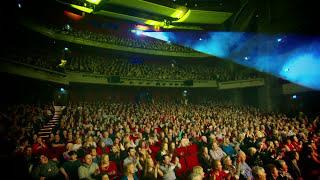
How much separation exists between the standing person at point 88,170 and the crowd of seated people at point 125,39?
18.7m

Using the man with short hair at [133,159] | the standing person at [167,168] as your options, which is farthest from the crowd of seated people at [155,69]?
the standing person at [167,168]

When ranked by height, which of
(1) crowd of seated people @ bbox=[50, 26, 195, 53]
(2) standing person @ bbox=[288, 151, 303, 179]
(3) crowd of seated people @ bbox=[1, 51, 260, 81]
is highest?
(1) crowd of seated people @ bbox=[50, 26, 195, 53]

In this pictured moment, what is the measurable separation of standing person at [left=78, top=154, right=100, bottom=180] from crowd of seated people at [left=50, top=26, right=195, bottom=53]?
18.7 metres

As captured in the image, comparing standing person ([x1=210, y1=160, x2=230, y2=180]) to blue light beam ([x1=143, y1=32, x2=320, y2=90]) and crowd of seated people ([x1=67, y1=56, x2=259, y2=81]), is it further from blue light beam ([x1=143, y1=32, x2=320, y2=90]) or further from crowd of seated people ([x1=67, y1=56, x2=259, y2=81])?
crowd of seated people ([x1=67, y1=56, x2=259, y2=81])

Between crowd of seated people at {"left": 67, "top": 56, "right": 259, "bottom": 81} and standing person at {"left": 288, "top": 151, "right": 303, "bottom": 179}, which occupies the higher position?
crowd of seated people at {"left": 67, "top": 56, "right": 259, "bottom": 81}

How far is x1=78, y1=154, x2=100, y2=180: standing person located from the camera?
643 centimetres

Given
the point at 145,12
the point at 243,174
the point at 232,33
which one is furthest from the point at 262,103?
the point at 243,174

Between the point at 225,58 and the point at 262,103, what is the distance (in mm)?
7986

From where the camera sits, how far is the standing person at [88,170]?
21.1 ft

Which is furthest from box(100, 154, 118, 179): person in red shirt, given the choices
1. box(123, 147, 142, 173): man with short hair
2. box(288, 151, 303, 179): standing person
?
box(288, 151, 303, 179): standing person

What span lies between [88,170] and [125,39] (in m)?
23.9

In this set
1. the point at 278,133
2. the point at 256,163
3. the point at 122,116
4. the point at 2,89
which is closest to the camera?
the point at 256,163

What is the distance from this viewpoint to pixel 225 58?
3303 cm

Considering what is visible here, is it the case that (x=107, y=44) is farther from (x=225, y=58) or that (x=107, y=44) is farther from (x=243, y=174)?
(x=243, y=174)
